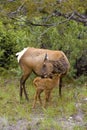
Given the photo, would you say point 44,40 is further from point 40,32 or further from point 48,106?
point 48,106

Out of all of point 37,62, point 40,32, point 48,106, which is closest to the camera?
point 48,106

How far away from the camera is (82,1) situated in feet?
22.9

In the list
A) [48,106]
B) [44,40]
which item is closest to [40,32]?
[44,40]

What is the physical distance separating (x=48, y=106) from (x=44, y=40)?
2.96 m

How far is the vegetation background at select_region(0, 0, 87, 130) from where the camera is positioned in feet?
23.2

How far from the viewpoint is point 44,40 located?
33.7 ft

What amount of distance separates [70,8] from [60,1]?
0.68 feet

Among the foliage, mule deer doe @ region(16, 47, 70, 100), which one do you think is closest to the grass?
mule deer doe @ region(16, 47, 70, 100)

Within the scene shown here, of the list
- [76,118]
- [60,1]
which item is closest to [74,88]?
[76,118]

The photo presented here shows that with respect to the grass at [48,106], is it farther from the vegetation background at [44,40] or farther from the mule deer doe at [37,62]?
the mule deer doe at [37,62]

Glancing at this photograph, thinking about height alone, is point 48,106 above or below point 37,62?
below

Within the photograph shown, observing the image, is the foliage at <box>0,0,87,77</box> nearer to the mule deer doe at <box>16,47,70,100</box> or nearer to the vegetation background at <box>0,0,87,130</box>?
the vegetation background at <box>0,0,87,130</box>

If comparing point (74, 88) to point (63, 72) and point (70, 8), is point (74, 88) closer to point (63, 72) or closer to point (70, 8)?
point (63, 72)

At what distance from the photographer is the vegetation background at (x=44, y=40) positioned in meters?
7.06
